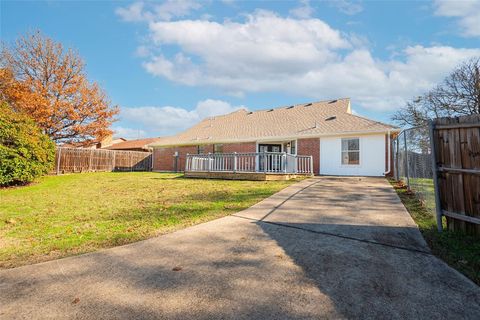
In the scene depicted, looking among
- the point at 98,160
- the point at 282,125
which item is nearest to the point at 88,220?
the point at 282,125

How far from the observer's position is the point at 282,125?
19.0 meters

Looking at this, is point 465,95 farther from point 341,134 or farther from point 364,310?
point 364,310

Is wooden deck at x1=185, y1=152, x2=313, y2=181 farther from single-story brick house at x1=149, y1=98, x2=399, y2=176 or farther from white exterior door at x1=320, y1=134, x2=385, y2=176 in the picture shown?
white exterior door at x1=320, y1=134, x2=385, y2=176

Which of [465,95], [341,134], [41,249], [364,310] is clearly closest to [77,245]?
[41,249]

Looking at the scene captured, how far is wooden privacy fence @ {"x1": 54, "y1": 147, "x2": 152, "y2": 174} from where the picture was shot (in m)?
20.0

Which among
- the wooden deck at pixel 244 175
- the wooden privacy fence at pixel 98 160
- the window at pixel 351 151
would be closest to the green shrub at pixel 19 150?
the wooden deck at pixel 244 175

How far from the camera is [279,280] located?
8.13 ft

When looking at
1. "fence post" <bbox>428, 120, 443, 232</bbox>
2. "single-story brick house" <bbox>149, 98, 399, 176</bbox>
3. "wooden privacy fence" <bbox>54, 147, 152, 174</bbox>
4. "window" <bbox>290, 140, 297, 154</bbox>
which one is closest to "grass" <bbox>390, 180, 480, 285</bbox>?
"fence post" <bbox>428, 120, 443, 232</bbox>

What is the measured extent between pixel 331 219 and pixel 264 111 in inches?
753

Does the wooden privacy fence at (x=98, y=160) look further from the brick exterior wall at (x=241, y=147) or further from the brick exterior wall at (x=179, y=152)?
the brick exterior wall at (x=241, y=147)

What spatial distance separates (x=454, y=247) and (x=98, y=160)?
82.0 feet

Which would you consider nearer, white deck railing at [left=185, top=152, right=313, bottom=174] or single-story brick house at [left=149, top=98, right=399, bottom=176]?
white deck railing at [left=185, top=152, right=313, bottom=174]

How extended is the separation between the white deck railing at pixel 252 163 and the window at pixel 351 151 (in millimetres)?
2012

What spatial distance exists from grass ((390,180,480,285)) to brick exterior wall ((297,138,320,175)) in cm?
1150
